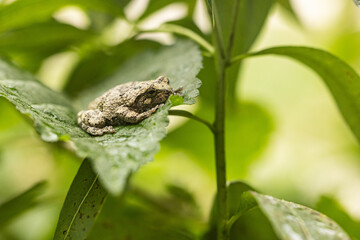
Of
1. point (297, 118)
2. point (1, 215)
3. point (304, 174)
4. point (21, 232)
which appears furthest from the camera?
point (297, 118)

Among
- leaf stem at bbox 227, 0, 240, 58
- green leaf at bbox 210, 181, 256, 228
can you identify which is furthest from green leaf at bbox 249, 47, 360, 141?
green leaf at bbox 210, 181, 256, 228

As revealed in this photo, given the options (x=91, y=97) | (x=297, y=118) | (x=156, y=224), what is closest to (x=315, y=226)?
(x=156, y=224)

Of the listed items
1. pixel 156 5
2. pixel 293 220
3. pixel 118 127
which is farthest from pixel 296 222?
pixel 156 5

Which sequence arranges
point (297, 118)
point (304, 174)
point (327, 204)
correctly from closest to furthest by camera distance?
point (327, 204) < point (304, 174) < point (297, 118)

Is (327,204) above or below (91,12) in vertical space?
below

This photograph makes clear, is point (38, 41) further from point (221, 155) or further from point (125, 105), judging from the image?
point (221, 155)

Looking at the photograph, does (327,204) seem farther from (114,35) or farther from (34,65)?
(34,65)

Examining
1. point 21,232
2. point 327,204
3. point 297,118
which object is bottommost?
point 21,232

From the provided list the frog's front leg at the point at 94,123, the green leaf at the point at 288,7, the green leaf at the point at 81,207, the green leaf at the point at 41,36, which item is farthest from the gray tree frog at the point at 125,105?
the green leaf at the point at 288,7
